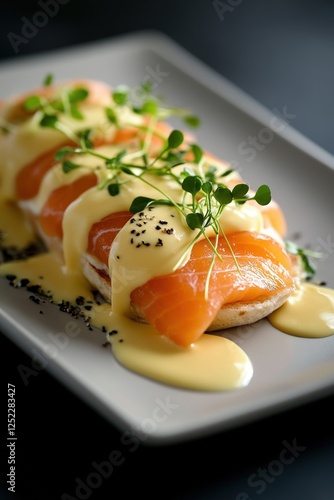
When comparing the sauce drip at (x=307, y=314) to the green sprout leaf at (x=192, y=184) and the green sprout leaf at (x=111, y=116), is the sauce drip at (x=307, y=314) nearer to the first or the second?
the green sprout leaf at (x=192, y=184)

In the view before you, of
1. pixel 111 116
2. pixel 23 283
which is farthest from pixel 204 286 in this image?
pixel 111 116

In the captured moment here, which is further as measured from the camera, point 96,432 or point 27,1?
point 27,1

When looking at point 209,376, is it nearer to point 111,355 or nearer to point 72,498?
point 111,355

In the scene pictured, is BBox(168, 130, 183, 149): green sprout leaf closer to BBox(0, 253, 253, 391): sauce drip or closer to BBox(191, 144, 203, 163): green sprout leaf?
BBox(191, 144, 203, 163): green sprout leaf

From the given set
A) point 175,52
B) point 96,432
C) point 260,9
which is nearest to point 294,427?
Answer: point 96,432

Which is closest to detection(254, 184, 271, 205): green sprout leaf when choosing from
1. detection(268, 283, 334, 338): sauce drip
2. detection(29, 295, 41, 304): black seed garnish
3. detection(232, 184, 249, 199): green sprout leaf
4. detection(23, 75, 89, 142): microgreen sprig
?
detection(232, 184, 249, 199): green sprout leaf

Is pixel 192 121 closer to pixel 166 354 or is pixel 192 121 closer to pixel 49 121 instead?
pixel 49 121
